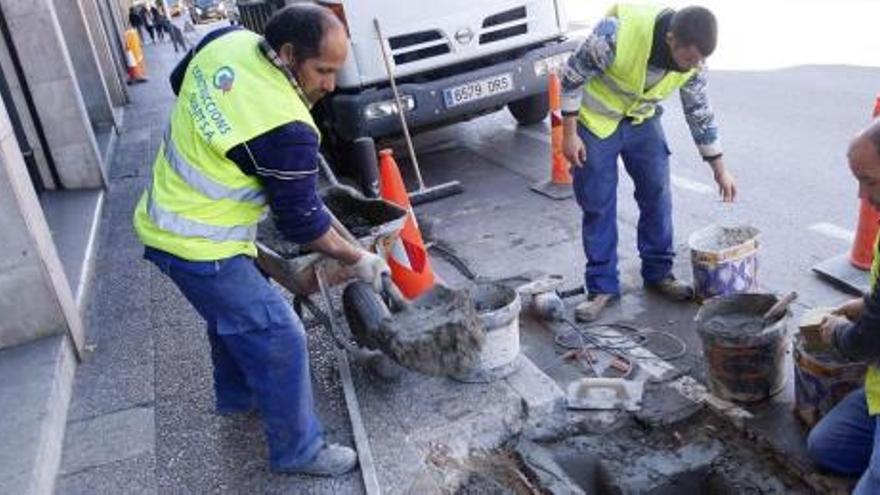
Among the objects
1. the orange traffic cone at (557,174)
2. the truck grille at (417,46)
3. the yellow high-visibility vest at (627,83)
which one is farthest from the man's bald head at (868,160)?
the truck grille at (417,46)

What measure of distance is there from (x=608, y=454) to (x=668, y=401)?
0.39m

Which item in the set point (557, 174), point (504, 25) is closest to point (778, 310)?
point (557, 174)

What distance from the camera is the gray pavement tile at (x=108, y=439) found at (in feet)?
11.7

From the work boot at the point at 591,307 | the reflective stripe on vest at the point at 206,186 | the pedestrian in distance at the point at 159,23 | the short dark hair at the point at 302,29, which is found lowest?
the work boot at the point at 591,307

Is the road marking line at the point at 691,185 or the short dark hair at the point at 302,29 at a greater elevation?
the short dark hair at the point at 302,29

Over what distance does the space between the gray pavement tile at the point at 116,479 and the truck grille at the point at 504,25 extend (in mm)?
4835

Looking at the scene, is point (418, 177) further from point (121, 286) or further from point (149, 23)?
point (149, 23)

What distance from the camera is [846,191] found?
5.57 meters

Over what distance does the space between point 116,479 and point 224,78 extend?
6.13 ft

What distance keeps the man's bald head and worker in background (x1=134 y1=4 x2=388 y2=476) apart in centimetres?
174

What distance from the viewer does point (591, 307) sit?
439cm

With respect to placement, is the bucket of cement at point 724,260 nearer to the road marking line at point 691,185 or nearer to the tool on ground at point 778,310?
the tool on ground at point 778,310

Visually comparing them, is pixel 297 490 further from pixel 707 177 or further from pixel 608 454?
pixel 707 177

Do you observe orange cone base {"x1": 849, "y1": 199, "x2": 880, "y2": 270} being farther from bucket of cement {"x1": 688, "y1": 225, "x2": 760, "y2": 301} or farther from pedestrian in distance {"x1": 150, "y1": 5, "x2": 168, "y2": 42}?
pedestrian in distance {"x1": 150, "y1": 5, "x2": 168, "y2": 42}
